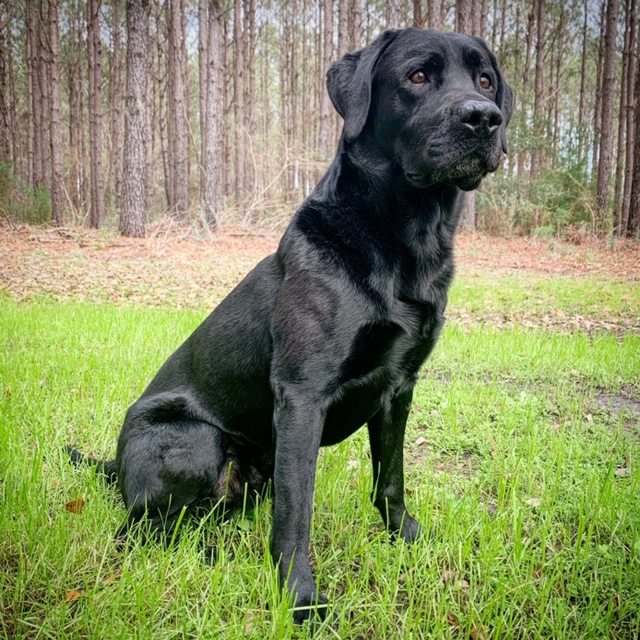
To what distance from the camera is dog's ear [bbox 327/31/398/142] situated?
7.04ft

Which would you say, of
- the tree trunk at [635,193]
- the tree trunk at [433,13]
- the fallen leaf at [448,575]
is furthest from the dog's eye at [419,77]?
the tree trunk at [433,13]

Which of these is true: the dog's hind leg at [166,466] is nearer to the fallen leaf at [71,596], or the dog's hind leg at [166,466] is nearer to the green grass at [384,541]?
the green grass at [384,541]

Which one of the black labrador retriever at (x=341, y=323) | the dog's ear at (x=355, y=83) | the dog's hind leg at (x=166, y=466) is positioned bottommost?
the dog's hind leg at (x=166, y=466)

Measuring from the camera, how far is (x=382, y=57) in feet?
7.34

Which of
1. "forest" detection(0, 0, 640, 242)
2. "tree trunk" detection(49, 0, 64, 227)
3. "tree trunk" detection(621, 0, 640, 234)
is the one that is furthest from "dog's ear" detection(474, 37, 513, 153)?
"tree trunk" detection(49, 0, 64, 227)

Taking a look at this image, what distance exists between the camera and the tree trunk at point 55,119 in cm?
1578

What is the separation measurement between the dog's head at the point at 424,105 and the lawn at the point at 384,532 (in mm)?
1429

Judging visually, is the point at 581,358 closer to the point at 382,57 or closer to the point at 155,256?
the point at 382,57

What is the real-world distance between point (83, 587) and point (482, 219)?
19.3m

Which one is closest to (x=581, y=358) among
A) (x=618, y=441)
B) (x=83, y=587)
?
(x=618, y=441)

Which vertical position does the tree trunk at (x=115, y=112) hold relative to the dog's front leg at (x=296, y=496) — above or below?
above

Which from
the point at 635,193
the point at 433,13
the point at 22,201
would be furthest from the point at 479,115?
the point at 22,201

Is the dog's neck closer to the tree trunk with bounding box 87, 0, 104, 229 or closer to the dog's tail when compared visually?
the dog's tail

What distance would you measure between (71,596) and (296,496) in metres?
0.82
